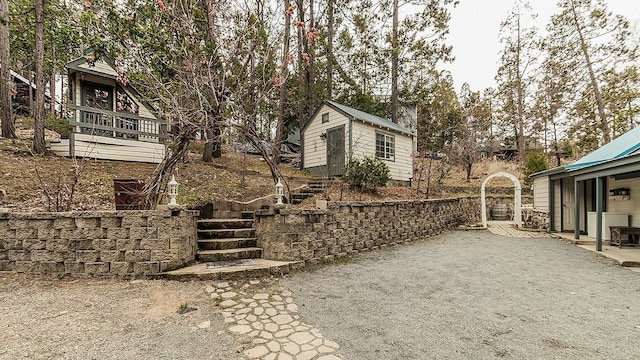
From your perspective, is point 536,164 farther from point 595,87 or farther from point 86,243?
point 86,243

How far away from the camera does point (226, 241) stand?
463cm

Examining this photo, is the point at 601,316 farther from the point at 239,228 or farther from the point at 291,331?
the point at 239,228

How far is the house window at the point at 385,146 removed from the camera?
11805 mm

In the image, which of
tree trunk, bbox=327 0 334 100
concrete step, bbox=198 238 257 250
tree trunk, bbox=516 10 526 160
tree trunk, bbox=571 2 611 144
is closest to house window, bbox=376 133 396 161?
tree trunk, bbox=327 0 334 100

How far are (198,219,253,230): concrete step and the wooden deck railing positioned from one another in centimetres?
444

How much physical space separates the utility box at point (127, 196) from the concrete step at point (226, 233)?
1083mm

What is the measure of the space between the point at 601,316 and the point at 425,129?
20102 mm

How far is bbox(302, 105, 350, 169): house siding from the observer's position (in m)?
11.2

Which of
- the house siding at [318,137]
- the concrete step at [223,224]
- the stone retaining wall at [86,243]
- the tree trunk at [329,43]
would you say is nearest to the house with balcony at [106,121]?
the concrete step at [223,224]

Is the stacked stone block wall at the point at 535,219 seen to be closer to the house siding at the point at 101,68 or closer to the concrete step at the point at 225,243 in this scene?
the concrete step at the point at 225,243

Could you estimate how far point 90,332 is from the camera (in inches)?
97.3

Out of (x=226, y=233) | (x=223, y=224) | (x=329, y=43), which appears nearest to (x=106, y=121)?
(x=223, y=224)

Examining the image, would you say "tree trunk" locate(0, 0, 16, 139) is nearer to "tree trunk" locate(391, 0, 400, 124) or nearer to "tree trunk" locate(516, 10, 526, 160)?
"tree trunk" locate(391, 0, 400, 124)

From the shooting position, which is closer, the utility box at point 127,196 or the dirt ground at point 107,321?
the dirt ground at point 107,321
